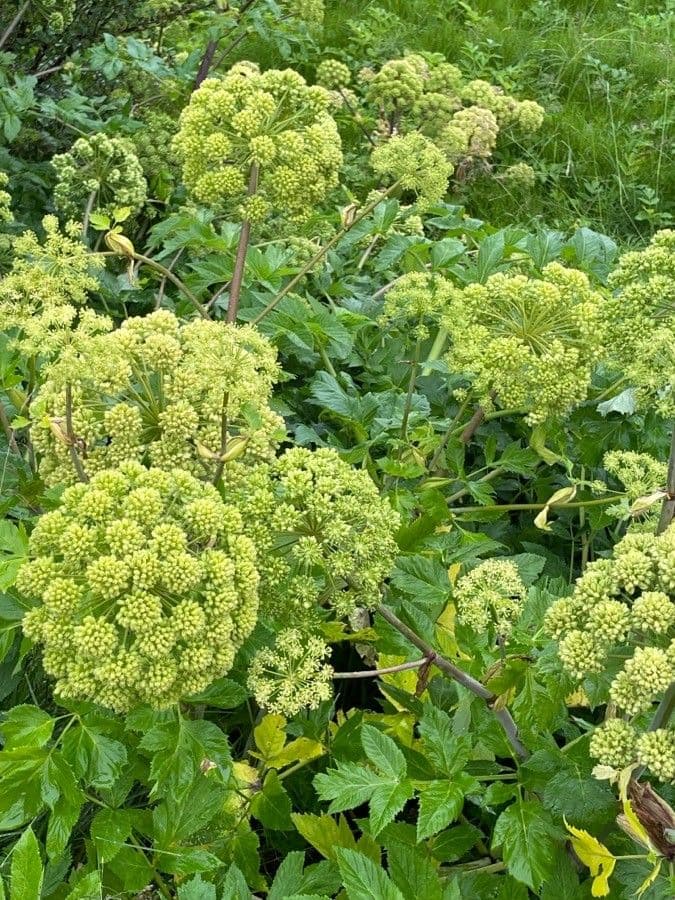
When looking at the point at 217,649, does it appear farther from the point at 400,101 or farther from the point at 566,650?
the point at 400,101

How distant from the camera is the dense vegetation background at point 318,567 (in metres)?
1.96

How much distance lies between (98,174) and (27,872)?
3.38m

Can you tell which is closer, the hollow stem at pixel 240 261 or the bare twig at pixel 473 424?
the hollow stem at pixel 240 261

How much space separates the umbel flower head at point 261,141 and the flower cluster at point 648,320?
3.37 feet

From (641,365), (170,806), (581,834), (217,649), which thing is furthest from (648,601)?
(170,806)

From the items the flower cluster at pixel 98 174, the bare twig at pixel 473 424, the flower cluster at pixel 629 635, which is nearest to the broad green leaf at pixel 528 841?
the flower cluster at pixel 629 635

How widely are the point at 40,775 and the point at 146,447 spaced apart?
807 millimetres

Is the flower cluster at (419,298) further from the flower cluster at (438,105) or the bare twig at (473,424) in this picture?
the flower cluster at (438,105)

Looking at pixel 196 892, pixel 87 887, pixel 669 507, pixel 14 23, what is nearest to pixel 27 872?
pixel 87 887

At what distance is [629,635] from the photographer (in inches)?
77.5

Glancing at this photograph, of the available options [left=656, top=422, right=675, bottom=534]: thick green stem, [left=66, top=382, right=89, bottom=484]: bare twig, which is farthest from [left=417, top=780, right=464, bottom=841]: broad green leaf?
[left=66, top=382, right=89, bottom=484]: bare twig

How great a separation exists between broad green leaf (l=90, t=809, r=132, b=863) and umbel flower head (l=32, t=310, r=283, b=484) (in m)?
0.83

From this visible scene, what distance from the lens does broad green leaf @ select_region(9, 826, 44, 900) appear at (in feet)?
6.12

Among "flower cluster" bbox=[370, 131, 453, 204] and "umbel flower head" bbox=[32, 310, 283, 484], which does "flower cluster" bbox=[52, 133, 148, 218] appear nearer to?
"flower cluster" bbox=[370, 131, 453, 204]
